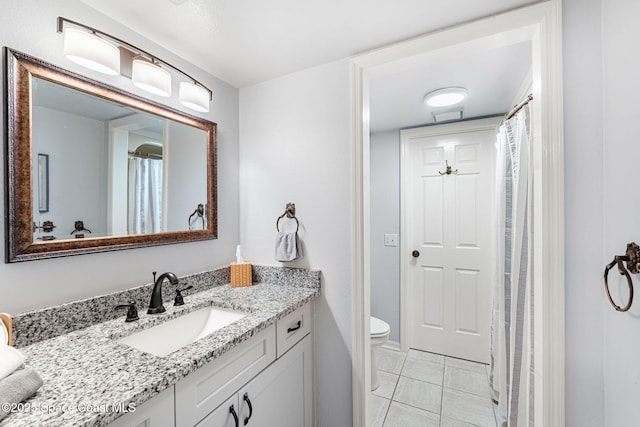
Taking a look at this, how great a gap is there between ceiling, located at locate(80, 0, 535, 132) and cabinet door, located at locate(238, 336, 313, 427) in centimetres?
154

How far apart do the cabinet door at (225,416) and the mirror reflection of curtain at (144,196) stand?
0.84 meters

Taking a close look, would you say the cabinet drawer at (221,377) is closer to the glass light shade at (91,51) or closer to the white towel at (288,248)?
the white towel at (288,248)

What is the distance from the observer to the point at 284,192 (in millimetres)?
1654

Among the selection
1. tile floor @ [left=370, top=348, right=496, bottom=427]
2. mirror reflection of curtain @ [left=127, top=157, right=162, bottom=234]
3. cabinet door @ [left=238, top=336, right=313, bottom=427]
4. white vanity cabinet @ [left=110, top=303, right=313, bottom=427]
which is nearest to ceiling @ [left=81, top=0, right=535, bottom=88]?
mirror reflection of curtain @ [left=127, top=157, right=162, bottom=234]

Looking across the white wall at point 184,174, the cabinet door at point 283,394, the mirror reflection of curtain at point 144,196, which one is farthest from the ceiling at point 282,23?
the cabinet door at point 283,394

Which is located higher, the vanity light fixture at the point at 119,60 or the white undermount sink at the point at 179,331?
the vanity light fixture at the point at 119,60

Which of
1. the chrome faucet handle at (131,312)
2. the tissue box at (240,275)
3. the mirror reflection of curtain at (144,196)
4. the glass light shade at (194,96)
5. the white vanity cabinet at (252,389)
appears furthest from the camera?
the tissue box at (240,275)

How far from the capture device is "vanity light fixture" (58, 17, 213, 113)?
37.8 inches

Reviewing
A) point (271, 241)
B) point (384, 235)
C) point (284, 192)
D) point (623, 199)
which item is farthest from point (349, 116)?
point (384, 235)

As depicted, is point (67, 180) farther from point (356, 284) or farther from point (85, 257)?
point (356, 284)

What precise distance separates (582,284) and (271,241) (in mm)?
1493

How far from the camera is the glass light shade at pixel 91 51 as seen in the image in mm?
953

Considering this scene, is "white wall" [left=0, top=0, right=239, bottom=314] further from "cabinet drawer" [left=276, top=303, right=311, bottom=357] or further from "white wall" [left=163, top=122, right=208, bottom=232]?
"cabinet drawer" [left=276, top=303, right=311, bottom=357]

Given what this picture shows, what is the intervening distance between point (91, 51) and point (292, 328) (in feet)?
4.67
